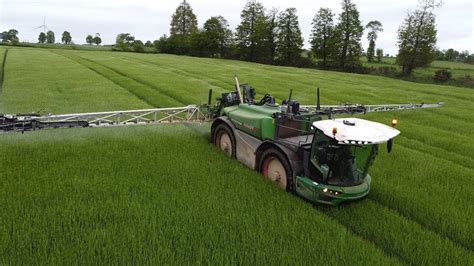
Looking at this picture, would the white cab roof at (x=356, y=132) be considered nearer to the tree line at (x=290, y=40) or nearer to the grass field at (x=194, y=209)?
the grass field at (x=194, y=209)

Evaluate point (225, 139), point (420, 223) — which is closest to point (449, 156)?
point (420, 223)

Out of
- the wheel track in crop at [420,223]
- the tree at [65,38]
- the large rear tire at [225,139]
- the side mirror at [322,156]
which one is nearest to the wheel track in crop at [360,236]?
the side mirror at [322,156]

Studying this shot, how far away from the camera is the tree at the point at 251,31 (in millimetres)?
68062

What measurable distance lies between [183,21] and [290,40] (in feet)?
104

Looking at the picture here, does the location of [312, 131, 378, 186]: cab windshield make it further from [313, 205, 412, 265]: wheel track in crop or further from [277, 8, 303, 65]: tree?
[277, 8, 303, 65]: tree

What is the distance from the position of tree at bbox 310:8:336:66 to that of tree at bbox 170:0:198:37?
108 feet

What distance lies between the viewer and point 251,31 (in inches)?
2835

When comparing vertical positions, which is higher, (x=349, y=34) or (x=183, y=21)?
(x=183, y=21)

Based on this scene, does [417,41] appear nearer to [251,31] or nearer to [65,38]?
[251,31]

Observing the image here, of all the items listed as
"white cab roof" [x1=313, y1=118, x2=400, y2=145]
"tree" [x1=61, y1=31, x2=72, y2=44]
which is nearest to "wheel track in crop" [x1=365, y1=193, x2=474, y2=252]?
"white cab roof" [x1=313, y1=118, x2=400, y2=145]

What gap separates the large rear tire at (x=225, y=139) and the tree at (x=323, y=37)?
5429 cm

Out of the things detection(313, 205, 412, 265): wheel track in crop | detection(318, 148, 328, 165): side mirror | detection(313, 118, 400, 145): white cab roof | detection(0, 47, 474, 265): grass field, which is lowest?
detection(313, 205, 412, 265): wheel track in crop

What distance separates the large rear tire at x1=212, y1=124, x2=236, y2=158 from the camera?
355 inches

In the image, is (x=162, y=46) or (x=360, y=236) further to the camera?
(x=162, y=46)
